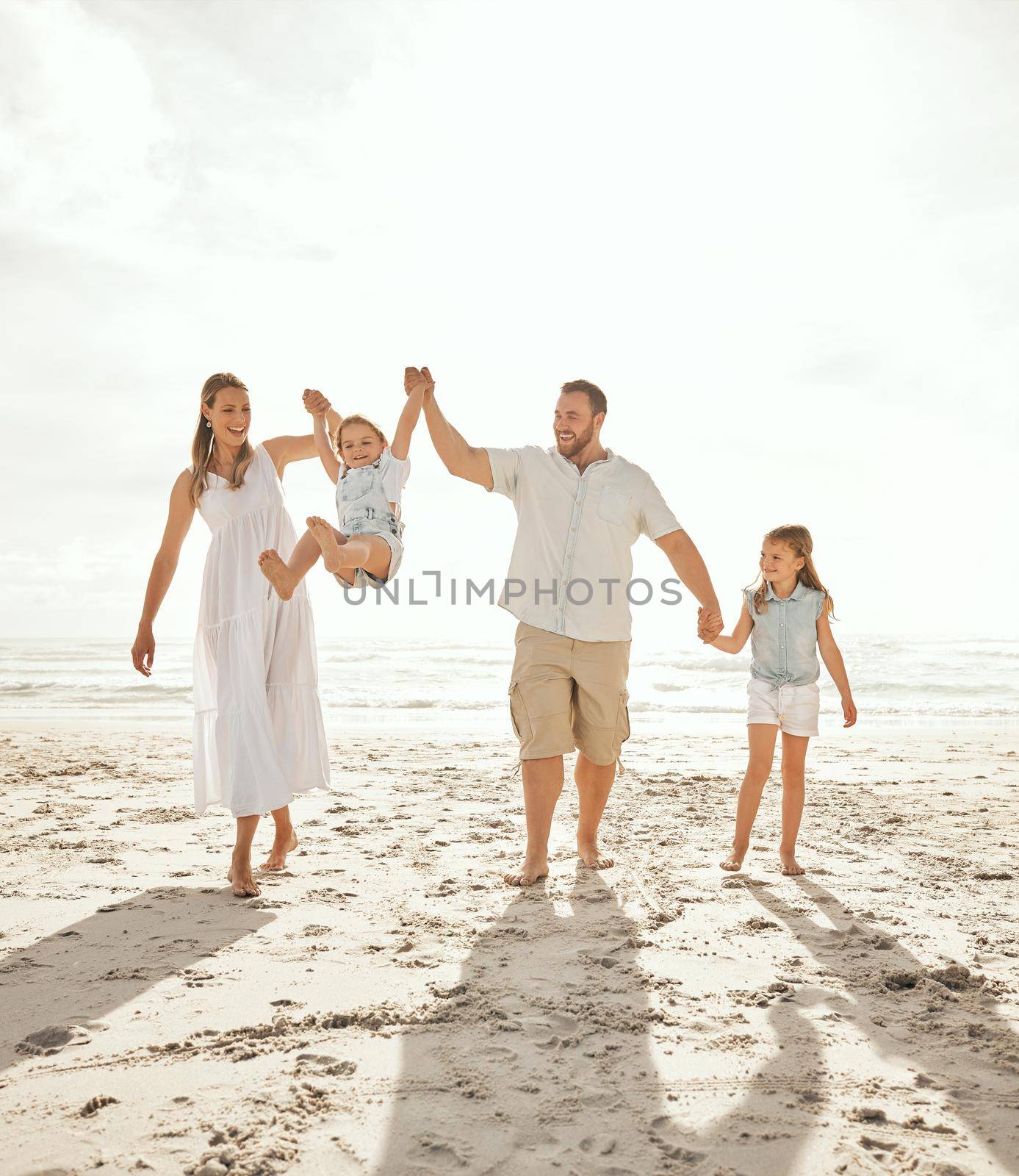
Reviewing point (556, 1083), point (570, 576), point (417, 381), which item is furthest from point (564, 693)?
point (556, 1083)

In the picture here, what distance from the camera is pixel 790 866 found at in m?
4.25

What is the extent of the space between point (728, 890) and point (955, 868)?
124 cm

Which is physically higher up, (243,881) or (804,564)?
(804,564)

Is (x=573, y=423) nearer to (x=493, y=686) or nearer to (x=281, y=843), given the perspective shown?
(x=281, y=843)

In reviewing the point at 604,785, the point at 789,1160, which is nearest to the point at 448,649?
the point at 604,785

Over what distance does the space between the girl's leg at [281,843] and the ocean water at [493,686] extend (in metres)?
7.34

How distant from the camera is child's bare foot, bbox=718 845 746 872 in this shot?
168 inches

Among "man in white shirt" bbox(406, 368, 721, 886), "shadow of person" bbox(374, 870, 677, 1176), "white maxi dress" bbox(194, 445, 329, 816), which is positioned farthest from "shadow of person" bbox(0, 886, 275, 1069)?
"man in white shirt" bbox(406, 368, 721, 886)

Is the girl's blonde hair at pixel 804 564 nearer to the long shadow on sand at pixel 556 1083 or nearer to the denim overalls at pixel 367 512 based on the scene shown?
the denim overalls at pixel 367 512

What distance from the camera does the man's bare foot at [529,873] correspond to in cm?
400

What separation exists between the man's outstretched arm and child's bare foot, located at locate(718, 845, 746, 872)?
1.03 m

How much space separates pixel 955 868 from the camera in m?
4.34

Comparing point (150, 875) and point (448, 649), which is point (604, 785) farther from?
point (448, 649)

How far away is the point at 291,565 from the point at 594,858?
1992 millimetres
